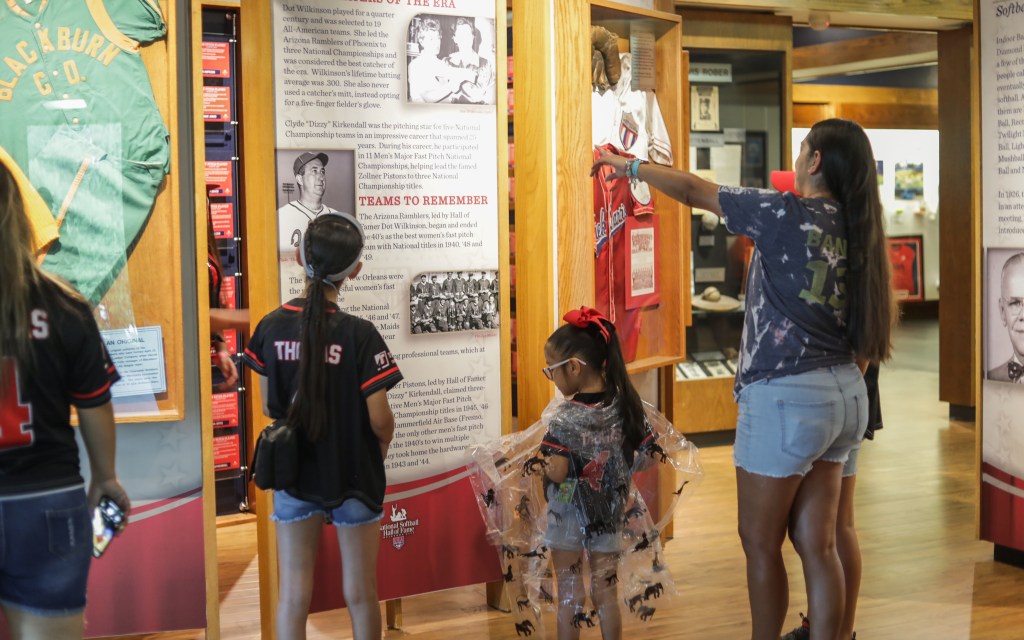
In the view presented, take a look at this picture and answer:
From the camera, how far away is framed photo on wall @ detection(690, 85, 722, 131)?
7.30 meters

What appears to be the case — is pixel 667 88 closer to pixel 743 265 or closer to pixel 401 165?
pixel 401 165

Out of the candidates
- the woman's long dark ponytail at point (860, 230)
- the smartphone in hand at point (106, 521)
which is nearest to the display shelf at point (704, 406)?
the woman's long dark ponytail at point (860, 230)

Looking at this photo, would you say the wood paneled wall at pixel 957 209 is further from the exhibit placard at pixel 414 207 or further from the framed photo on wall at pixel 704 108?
the exhibit placard at pixel 414 207

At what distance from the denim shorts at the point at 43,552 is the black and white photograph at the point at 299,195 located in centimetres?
152

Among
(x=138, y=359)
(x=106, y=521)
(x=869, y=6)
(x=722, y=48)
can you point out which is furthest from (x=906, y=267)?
(x=106, y=521)

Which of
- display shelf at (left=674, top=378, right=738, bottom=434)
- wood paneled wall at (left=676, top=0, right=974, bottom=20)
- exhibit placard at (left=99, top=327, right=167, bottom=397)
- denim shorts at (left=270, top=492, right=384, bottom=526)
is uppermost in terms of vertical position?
wood paneled wall at (left=676, top=0, right=974, bottom=20)

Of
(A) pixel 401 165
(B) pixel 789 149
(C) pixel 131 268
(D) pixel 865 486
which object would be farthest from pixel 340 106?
(B) pixel 789 149

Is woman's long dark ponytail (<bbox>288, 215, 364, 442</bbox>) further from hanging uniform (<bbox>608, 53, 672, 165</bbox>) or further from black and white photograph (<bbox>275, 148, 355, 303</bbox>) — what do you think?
hanging uniform (<bbox>608, 53, 672, 165</bbox>)

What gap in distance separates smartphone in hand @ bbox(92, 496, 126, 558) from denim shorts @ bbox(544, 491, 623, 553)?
1.39m

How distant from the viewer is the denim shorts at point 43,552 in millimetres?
2037

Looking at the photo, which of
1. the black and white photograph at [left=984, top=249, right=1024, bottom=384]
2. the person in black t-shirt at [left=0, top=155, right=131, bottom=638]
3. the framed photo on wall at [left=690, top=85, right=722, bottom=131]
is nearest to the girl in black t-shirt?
the person in black t-shirt at [left=0, top=155, right=131, bottom=638]

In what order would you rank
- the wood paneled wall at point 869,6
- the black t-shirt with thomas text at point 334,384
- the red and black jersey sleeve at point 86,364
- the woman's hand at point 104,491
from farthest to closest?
the wood paneled wall at point 869,6 → the black t-shirt with thomas text at point 334,384 → the woman's hand at point 104,491 → the red and black jersey sleeve at point 86,364

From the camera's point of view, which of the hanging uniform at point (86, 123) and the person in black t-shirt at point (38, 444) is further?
the hanging uniform at point (86, 123)

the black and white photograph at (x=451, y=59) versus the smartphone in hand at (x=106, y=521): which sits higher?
the black and white photograph at (x=451, y=59)
